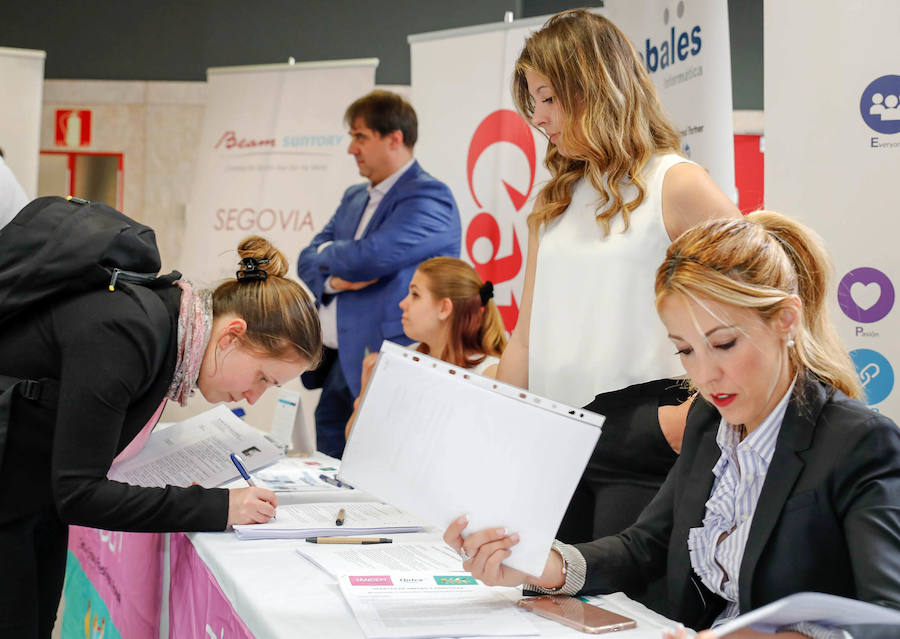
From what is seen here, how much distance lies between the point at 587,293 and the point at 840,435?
70 cm

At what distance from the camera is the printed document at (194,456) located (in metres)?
1.85

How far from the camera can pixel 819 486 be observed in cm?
108

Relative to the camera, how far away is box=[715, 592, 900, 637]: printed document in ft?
2.57

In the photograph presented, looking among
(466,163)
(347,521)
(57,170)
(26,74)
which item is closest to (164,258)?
(57,170)

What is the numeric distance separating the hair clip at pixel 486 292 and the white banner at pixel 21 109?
2.89 m

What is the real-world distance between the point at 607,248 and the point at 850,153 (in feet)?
2.97

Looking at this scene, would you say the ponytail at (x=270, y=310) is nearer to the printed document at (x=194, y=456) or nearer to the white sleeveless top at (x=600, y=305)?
the printed document at (x=194, y=456)

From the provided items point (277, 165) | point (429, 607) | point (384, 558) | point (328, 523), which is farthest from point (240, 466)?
point (277, 165)

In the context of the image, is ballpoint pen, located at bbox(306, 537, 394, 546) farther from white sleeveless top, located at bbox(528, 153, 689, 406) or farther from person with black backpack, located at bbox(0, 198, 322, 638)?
white sleeveless top, located at bbox(528, 153, 689, 406)

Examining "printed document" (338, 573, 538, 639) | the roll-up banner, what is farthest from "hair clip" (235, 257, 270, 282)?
the roll-up banner

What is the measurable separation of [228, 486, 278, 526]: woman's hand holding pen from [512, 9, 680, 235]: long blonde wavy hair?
79 centimetres

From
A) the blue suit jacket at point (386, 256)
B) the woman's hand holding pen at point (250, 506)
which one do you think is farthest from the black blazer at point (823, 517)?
the blue suit jacket at point (386, 256)

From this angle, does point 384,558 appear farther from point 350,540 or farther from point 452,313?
point 452,313

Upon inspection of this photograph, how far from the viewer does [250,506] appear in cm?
162
